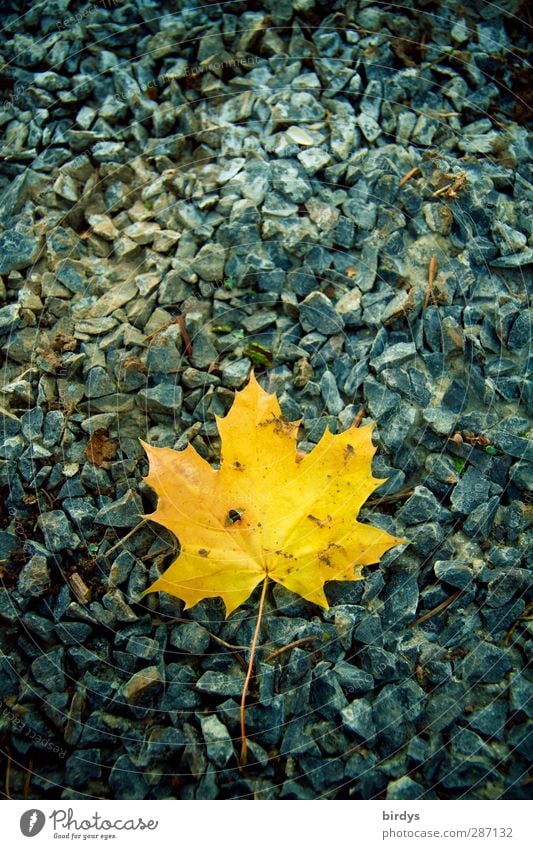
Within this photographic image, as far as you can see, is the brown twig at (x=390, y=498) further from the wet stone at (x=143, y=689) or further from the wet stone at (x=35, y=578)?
the wet stone at (x=35, y=578)

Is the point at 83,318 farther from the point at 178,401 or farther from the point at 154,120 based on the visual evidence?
the point at 154,120

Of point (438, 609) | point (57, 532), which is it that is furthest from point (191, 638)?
point (438, 609)

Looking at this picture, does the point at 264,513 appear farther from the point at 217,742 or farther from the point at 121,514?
the point at 217,742

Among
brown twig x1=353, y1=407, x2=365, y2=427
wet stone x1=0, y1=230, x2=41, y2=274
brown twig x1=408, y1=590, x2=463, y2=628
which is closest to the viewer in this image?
brown twig x1=408, y1=590, x2=463, y2=628

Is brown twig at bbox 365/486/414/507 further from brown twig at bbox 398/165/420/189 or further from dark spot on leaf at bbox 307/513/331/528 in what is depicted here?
brown twig at bbox 398/165/420/189

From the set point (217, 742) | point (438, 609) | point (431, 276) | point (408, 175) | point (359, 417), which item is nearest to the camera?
point (217, 742)

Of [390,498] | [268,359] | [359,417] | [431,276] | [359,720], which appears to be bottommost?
[359,720]

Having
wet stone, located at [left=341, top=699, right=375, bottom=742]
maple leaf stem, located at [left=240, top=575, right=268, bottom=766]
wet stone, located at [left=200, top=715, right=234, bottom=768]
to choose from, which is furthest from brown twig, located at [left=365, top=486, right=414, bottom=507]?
wet stone, located at [left=200, top=715, right=234, bottom=768]
